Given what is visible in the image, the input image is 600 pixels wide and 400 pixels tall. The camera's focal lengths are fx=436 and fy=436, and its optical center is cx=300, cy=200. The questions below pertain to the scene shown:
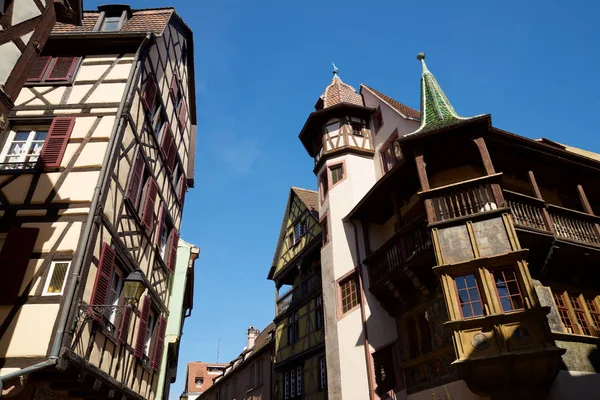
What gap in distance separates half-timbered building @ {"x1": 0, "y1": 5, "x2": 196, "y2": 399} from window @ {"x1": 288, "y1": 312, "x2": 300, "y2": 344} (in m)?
8.08

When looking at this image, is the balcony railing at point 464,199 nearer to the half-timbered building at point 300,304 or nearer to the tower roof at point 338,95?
the half-timbered building at point 300,304

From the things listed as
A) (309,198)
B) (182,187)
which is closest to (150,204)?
(182,187)

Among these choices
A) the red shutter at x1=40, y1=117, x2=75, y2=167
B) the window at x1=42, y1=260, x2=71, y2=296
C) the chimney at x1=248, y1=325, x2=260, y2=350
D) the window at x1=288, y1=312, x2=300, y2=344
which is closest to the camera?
the window at x1=42, y1=260, x2=71, y2=296

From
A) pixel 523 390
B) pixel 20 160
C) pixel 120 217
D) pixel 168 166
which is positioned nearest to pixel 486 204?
pixel 523 390

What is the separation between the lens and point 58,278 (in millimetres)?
8422

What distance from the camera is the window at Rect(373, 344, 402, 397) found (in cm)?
1300

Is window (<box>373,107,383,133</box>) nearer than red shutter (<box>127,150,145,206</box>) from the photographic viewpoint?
No

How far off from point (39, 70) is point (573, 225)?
49.1 ft

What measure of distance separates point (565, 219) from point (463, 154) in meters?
3.16

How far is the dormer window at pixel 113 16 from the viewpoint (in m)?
13.9

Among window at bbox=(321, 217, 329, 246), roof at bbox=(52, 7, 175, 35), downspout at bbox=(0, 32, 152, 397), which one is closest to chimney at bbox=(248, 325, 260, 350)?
window at bbox=(321, 217, 329, 246)

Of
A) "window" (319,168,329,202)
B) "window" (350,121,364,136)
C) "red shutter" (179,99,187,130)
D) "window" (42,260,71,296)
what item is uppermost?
"window" (350,121,364,136)

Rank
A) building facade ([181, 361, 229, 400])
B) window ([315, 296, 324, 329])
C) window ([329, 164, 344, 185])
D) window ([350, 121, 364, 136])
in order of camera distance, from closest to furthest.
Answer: window ([329, 164, 344, 185]) < window ([315, 296, 324, 329]) < window ([350, 121, 364, 136]) < building facade ([181, 361, 229, 400])

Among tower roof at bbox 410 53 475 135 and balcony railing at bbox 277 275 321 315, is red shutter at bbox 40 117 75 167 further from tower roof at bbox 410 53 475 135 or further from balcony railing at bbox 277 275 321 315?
balcony railing at bbox 277 275 321 315
